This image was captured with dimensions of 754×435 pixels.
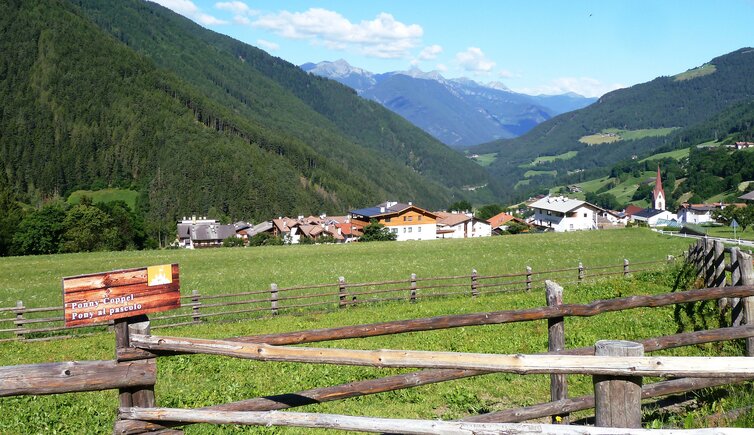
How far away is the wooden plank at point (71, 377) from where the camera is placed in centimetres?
478

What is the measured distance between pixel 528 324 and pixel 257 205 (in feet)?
606

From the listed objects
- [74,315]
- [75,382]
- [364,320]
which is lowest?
[364,320]

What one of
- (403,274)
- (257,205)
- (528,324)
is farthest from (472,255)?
(257,205)

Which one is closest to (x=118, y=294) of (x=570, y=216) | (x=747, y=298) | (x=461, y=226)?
(x=747, y=298)

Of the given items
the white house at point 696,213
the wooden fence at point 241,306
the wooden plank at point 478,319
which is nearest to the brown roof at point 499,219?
the white house at point 696,213

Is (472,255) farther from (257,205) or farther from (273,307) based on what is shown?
(257,205)

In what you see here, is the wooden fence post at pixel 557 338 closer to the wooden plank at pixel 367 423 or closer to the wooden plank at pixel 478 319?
the wooden plank at pixel 478 319

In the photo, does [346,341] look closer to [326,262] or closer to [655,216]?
[326,262]

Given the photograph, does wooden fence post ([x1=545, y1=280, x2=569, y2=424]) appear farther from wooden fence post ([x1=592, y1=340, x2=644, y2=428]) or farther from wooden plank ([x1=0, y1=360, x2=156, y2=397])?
wooden plank ([x1=0, y1=360, x2=156, y2=397])

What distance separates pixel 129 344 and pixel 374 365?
218 cm

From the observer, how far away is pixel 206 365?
12.8 meters

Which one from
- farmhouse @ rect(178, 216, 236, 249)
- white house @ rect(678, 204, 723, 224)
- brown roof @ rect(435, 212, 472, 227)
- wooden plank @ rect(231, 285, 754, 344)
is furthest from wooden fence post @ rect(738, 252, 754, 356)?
white house @ rect(678, 204, 723, 224)

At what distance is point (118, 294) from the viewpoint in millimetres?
4898

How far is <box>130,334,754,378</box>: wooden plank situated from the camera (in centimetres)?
422
